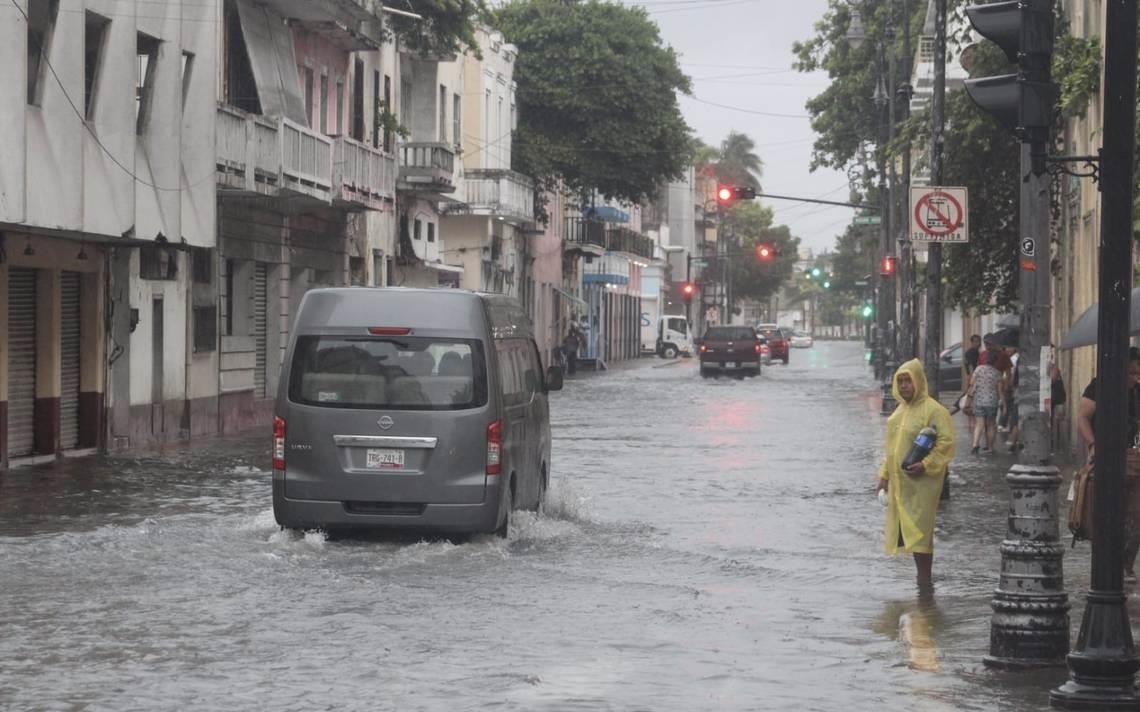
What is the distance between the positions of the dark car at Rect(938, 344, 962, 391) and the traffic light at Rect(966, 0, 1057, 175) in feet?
152

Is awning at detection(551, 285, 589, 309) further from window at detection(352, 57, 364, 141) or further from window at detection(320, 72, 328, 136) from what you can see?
window at detection(320, 72, 328, 136)

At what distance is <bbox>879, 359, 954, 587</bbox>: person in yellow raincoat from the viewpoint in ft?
47.1

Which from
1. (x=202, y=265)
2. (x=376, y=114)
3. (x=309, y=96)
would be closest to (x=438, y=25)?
(x=376, y=114)

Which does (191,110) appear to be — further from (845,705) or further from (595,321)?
(595,321)

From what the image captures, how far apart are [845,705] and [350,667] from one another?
8.03ft

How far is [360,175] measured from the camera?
40.3 m

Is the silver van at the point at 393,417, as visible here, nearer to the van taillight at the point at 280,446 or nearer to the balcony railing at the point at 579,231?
the van taillight at the point at 280,446

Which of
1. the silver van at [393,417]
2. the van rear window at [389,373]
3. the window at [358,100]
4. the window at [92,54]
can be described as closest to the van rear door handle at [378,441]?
the silver van at [393,417]

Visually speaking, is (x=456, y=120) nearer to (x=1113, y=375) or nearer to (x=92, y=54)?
(x=92, y=54)

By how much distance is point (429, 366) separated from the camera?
52.4 ft

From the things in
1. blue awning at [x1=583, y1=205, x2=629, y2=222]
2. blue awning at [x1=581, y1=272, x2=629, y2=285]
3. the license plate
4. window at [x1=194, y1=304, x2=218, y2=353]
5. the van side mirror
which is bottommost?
the license plate

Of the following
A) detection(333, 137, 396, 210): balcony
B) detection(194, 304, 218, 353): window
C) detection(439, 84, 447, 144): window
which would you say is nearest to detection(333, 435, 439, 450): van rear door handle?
detection(194, 304, 218, 353): window

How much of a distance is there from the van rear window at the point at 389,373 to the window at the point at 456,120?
1719 inches

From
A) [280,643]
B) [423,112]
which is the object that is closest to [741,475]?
[280,643]
